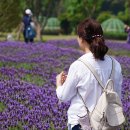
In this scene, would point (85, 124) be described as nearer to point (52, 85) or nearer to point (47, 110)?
point (47, 110)

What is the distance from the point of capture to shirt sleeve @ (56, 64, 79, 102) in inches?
191

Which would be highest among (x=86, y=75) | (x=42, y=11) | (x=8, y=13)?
(x=86, y=75)

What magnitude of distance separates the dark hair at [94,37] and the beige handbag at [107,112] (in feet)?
0.58

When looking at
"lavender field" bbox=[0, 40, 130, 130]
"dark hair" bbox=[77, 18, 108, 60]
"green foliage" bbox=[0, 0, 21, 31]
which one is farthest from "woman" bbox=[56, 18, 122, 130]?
"green foliage" bbox=[0, 0, 21, 31]

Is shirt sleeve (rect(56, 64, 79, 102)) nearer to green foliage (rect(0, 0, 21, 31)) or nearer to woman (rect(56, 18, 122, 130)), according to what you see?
woman (rect(56, 18, 122, 130))

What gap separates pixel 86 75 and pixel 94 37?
→ 39cm

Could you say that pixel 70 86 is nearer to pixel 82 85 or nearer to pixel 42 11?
pixel 82 85

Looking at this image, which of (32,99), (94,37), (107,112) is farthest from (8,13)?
(107,112)

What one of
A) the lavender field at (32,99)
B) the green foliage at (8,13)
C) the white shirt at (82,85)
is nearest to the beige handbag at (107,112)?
the white shirt at (82,85)

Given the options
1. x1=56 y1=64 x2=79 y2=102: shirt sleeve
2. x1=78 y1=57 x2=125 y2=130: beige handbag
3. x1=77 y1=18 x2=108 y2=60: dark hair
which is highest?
x1=77 y1=18 x2=108 y2=60: dark hair

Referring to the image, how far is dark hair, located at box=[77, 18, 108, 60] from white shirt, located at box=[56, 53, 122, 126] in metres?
0.10

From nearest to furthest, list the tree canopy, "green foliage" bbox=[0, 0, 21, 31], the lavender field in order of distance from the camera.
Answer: the lavender field → "green foliage" bbox=[0, 0, 21, 31] → the tree canopy

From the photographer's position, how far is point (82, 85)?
4.90 meters

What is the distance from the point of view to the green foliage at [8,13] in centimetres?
3036
